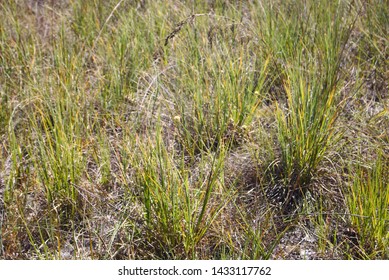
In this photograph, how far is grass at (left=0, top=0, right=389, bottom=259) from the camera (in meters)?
2.21

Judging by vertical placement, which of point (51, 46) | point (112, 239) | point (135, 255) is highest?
point (51, 46)

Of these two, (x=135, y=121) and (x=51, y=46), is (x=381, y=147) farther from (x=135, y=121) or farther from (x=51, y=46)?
(x=51, y=46)

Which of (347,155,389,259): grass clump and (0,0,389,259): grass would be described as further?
(0,0,389,259): grass

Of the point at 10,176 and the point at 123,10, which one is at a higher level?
the point at 123,10

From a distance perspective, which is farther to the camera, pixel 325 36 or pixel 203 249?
pixel 325 36

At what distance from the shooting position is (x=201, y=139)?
2523mm

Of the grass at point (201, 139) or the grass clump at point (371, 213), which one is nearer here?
the grass clump at point (371, 213)

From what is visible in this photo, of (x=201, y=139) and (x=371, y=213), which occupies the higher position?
(x=201, y=139)

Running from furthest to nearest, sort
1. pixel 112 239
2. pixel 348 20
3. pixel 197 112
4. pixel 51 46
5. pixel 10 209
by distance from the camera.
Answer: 1. pixel 51 46
2. pixel 348 20
3. pixel 197 112
4. pixel 10 209
5. pixel 112 239

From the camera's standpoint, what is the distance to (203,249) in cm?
222

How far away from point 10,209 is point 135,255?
569mm

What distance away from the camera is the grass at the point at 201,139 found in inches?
87.0

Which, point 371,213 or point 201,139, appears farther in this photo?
point 201,139

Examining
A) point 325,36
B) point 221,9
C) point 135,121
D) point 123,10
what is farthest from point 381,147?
point 123,10
